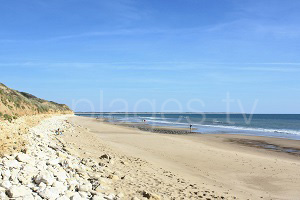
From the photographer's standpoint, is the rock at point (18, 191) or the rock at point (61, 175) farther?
the rock at point (61, 175)

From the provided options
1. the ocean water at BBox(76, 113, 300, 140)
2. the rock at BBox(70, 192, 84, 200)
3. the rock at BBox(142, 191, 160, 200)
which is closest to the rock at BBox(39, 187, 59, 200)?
the rock at BBox(70, 192, 84, 200)

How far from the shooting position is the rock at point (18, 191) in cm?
562

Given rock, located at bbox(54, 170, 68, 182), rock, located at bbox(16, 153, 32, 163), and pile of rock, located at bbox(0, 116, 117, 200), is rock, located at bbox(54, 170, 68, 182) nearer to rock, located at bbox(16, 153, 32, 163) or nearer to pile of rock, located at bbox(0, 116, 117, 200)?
pile of rock, located at bbox(0, 116, 117, 200)

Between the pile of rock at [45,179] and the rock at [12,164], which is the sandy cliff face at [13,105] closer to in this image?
the pile of rock at [45,179]

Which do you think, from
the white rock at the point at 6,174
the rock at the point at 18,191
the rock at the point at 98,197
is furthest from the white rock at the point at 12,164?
the rock at the point at 98,197

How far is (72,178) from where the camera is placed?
7355 millimetres

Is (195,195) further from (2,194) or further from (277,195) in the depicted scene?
(2,194)

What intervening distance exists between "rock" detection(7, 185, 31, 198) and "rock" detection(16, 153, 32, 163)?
148 centimetres

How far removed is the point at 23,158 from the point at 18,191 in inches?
71.7

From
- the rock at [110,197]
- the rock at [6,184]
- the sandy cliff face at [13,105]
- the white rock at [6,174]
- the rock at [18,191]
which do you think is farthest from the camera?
the sandy cliff face at [13,105]

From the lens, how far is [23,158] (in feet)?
24.2

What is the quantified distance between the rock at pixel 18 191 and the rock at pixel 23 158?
1.48 meters

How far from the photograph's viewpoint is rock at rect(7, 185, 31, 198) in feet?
18.4

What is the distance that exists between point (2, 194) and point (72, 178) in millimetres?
2085
